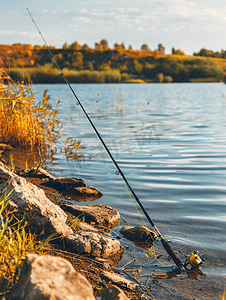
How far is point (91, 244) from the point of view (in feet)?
10.1

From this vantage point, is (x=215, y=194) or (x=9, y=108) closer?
(x=215, y=194)

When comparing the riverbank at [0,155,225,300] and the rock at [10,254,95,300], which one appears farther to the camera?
the riverbank at [0,155,225,300]

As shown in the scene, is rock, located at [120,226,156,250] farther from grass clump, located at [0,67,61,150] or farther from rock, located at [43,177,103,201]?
grass clump, located at [0,67,61,150]

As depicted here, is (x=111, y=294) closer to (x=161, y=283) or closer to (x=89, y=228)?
(x=161, y=283)

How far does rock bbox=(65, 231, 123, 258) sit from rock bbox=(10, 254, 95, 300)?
3.45 ft

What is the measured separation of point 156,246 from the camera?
11.4 feet

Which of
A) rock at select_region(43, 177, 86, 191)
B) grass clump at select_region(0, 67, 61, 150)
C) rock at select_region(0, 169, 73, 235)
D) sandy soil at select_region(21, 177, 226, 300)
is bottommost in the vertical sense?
sandy soil at select_region(21, 177, 226, 300)

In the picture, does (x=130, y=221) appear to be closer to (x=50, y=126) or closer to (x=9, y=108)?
(x=50, y=126)

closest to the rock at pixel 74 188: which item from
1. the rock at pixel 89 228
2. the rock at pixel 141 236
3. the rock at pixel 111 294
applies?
the rock at pixel 89 228

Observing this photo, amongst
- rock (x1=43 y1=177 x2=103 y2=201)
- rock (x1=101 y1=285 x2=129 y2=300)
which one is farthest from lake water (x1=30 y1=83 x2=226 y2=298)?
rock (x1=101 y1=285 x2=129 y2=300)

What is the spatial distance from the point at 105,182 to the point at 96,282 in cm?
332

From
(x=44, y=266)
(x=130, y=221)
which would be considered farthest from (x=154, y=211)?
(x=44, y=266)

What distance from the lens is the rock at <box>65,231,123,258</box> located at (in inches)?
117

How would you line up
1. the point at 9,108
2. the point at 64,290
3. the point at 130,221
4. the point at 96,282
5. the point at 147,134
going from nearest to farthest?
1. the point at 64,290
2. the point at 96,282
3. the point at 130,221
4. the point at 9,108
5. the point at 147,134
